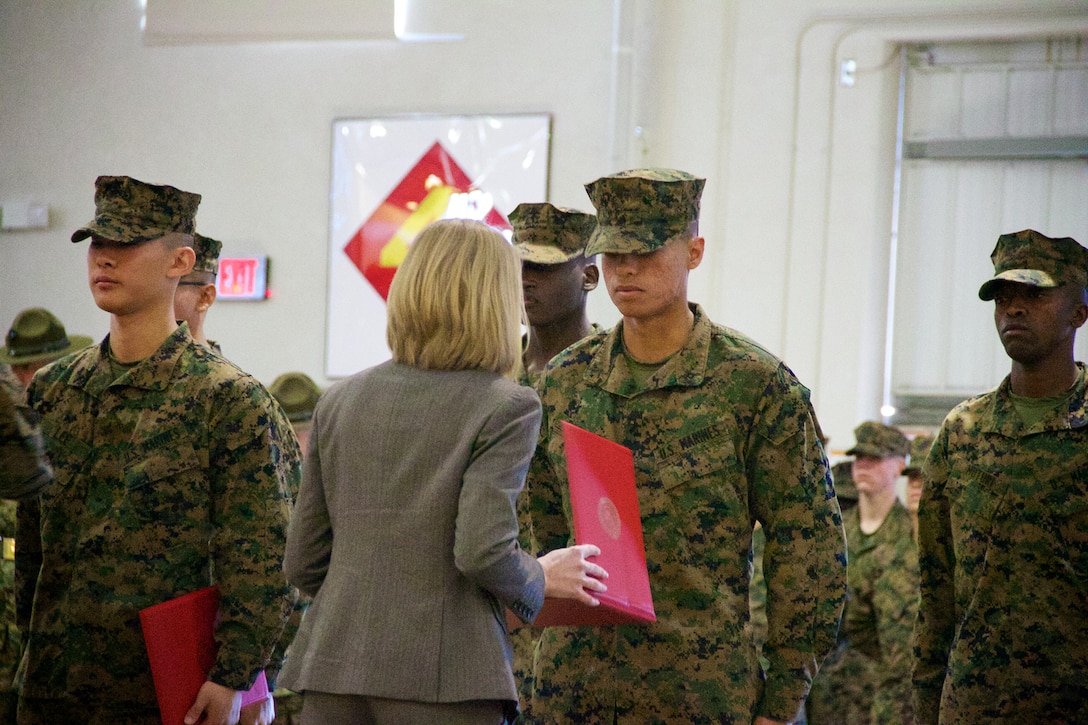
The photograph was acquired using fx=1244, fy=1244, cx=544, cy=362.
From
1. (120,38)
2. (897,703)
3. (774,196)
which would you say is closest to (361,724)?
(897,703)

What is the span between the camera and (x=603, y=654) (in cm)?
257

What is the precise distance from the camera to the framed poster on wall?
752cm

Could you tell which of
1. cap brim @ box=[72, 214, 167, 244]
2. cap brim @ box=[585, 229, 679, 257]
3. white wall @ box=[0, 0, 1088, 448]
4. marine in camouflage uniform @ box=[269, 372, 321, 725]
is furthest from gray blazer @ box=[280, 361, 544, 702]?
white wall @ box=[0, 0, 1088, 448]

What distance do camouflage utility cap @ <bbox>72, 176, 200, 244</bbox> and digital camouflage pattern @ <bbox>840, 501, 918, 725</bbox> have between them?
3.72 meters

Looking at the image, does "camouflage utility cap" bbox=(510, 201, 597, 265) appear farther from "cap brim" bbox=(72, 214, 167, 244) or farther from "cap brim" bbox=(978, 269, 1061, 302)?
"cap brim" bbox=(72, 214, 167, 244)

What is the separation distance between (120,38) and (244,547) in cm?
651

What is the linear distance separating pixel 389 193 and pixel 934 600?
5.07 metres

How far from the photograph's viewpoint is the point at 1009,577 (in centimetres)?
323

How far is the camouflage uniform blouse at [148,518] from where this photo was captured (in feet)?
8.61

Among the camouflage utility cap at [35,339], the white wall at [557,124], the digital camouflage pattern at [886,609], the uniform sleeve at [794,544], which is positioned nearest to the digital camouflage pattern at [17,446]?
the uniform sleeve at [794,544]

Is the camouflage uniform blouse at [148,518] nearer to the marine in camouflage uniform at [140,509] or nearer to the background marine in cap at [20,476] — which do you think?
the marine in camouflage uniform at [140,509]

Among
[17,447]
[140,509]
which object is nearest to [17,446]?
[17,447]

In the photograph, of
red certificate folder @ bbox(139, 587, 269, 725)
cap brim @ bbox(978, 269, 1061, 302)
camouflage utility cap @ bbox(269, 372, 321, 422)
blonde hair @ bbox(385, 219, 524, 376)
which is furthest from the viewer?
camouflage utility cap @ bbox(269, 372, 321, 422)

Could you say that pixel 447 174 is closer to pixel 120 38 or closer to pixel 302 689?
pixel 120 38
